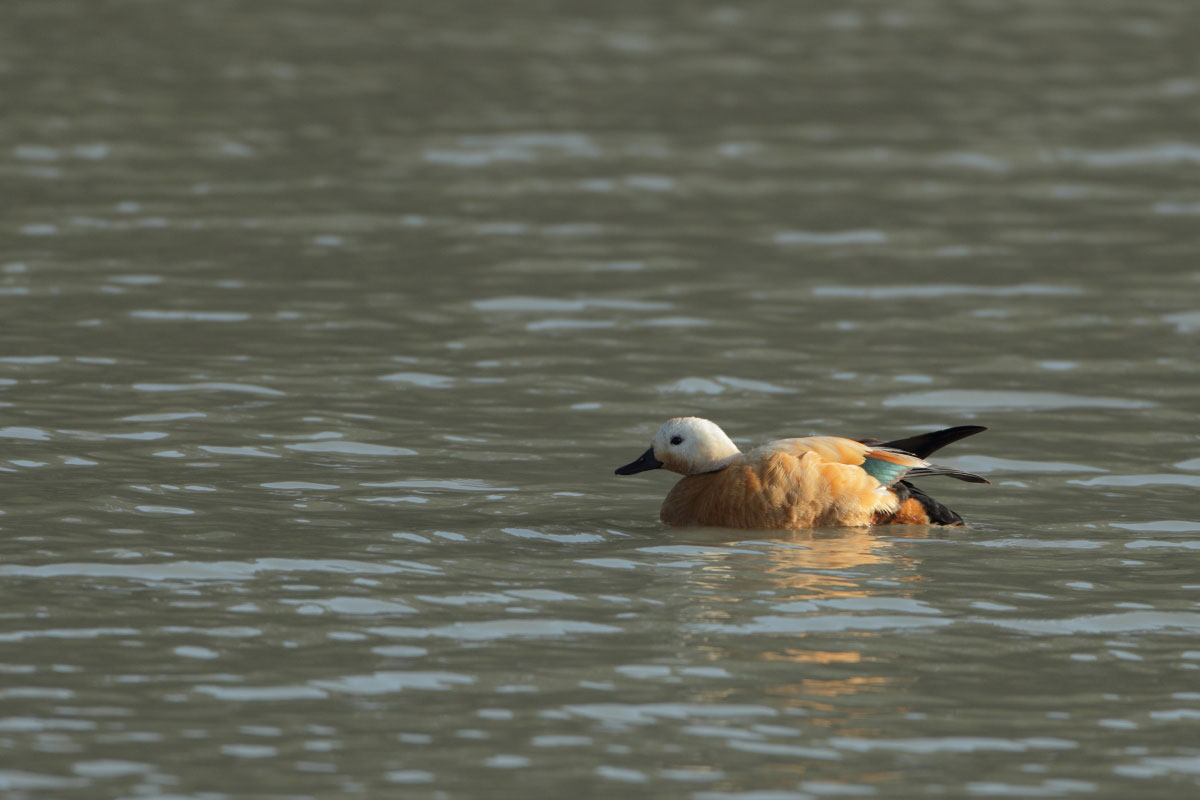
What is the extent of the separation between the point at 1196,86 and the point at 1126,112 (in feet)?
6.59

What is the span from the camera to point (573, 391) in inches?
549

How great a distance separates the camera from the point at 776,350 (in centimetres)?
1502

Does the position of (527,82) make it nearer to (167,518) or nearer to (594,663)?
(167,518)

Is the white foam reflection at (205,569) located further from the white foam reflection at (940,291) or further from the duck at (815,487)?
the white foam reflection at (940,291)

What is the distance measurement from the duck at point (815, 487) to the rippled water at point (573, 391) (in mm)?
141

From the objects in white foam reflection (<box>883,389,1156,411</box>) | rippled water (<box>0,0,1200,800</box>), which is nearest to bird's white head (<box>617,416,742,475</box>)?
rippled water (<box>0,0,1200,800</box>)

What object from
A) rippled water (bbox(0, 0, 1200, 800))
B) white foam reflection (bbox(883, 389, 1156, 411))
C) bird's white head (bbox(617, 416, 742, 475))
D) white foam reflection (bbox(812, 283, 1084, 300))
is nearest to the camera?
rippled water (bbox(0, 0, 1200, 800))

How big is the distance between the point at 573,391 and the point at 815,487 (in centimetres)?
371

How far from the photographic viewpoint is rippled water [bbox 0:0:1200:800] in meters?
7.60

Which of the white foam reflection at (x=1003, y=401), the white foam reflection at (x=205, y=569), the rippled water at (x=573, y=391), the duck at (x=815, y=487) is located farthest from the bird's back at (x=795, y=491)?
the white foam reflection at (x=1003, y=401)

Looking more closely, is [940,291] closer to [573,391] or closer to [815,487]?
[573,391]

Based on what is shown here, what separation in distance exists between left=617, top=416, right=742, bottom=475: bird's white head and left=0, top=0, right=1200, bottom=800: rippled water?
413 millimetres

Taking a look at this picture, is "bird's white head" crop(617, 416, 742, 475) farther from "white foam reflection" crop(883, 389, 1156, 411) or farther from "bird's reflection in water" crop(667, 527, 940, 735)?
"white foam reflection" crop(883, 389, 1156, 411)

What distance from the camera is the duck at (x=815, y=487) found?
34.4 ft
